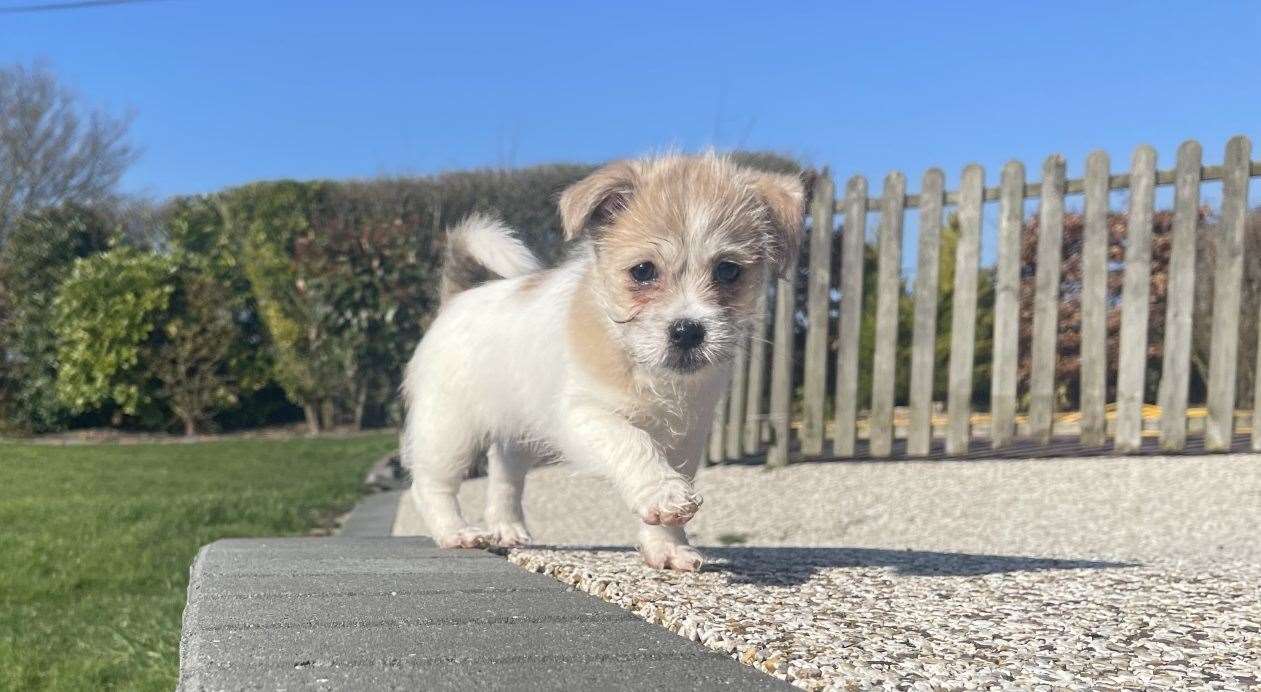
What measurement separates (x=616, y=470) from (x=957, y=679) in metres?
1.37

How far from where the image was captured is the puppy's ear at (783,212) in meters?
3.73

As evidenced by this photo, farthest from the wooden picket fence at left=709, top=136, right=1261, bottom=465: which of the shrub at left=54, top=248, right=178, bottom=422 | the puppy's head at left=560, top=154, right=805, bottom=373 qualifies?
the shrub at left=54, top=248, right=178, bottom=422

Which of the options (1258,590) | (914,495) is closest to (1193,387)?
(914,495)

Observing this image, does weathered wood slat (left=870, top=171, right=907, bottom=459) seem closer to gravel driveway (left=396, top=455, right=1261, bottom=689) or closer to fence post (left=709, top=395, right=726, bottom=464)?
fence post (left=709, top=395, right=726, bottom=464)

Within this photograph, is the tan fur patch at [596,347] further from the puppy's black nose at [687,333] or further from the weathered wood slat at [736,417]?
the weathered wood slat at [736,417]

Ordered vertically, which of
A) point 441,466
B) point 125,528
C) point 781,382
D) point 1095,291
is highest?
point 1095,291

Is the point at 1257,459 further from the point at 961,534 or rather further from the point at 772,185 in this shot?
the point at 772,185

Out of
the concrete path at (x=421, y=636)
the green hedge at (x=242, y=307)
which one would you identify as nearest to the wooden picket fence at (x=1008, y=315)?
the concrete path at (x=421, y=636)

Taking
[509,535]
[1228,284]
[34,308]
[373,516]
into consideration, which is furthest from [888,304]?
[34,308]

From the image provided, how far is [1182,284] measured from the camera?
851 cm

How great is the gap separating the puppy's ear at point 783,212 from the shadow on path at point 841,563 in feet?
3.50

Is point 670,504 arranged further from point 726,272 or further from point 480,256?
point 480,256

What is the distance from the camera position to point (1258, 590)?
11.6 ft

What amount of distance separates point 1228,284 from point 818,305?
10.7ft
